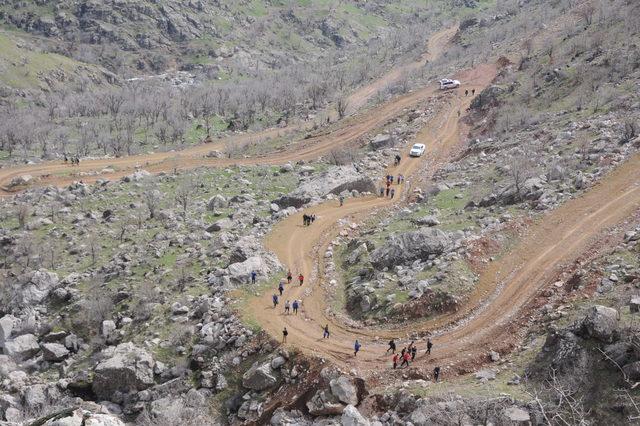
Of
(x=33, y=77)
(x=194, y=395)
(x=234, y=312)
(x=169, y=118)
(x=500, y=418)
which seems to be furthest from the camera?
(x=33, y=77)

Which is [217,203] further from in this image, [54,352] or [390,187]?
[54,352]

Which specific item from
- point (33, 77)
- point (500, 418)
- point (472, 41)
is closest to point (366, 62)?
point (472, 41)

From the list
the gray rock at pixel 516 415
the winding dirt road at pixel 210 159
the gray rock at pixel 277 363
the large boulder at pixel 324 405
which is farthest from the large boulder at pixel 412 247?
the winding dirt road at pixel 210 159

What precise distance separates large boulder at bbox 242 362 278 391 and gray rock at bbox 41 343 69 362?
12.2 metres

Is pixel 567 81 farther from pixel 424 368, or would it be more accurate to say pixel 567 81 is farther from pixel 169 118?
pixel 169 118

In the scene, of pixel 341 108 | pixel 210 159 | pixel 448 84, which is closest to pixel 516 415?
pixel 210 159

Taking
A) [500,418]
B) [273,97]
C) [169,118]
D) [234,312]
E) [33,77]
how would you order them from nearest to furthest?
[500,418] → [234,312] → [169,118] → [273,97] → [33,77]

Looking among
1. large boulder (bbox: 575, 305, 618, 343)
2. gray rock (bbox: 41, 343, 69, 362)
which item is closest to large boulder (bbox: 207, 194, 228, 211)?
gray rock (bbox: 41, 343, 69, 362)

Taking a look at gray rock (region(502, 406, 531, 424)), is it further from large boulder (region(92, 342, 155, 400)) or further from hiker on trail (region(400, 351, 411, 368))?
large boulder (region(92, 342, 155, 400))

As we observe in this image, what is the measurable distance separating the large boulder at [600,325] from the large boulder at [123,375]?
20.8 m

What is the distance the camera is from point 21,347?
110ft

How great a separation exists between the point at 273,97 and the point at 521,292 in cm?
7552

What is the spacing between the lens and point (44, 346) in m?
33.1

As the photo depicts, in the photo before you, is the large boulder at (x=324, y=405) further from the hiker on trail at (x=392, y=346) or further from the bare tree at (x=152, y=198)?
the bare tree at (x=152, y=198)
